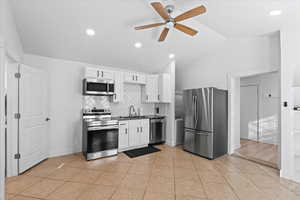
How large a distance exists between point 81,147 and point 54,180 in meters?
1.41

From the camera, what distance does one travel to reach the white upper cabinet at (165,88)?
4555 mm

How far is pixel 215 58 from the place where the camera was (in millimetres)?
4195

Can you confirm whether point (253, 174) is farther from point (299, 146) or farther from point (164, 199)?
point (164, 199)

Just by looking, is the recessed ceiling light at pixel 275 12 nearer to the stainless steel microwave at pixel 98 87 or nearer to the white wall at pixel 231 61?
the white wall at pixel 231 61

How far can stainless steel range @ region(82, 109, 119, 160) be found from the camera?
328 cm

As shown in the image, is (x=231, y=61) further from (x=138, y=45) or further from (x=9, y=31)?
(x=9, y=31)

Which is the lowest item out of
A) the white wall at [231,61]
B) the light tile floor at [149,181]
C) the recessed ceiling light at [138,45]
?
the light tile floor at [149,181]

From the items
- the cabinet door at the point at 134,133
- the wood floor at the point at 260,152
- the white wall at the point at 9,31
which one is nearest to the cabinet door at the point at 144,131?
the cabinet door at the point at 134,133

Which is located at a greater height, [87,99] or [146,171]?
[87,99]

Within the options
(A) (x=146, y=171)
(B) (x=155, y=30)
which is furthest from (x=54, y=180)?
(B) (x=155, y=30)

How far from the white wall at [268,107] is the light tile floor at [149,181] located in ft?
7.80

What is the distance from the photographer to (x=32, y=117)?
Answer: 291 centimetres

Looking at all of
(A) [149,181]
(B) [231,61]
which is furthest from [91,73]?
(B) [231,61]

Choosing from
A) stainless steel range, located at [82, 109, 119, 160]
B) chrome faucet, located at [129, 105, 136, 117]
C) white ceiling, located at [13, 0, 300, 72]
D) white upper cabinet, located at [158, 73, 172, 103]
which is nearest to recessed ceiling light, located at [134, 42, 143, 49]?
white ceiling, located at [13, 0, 300, 72]
